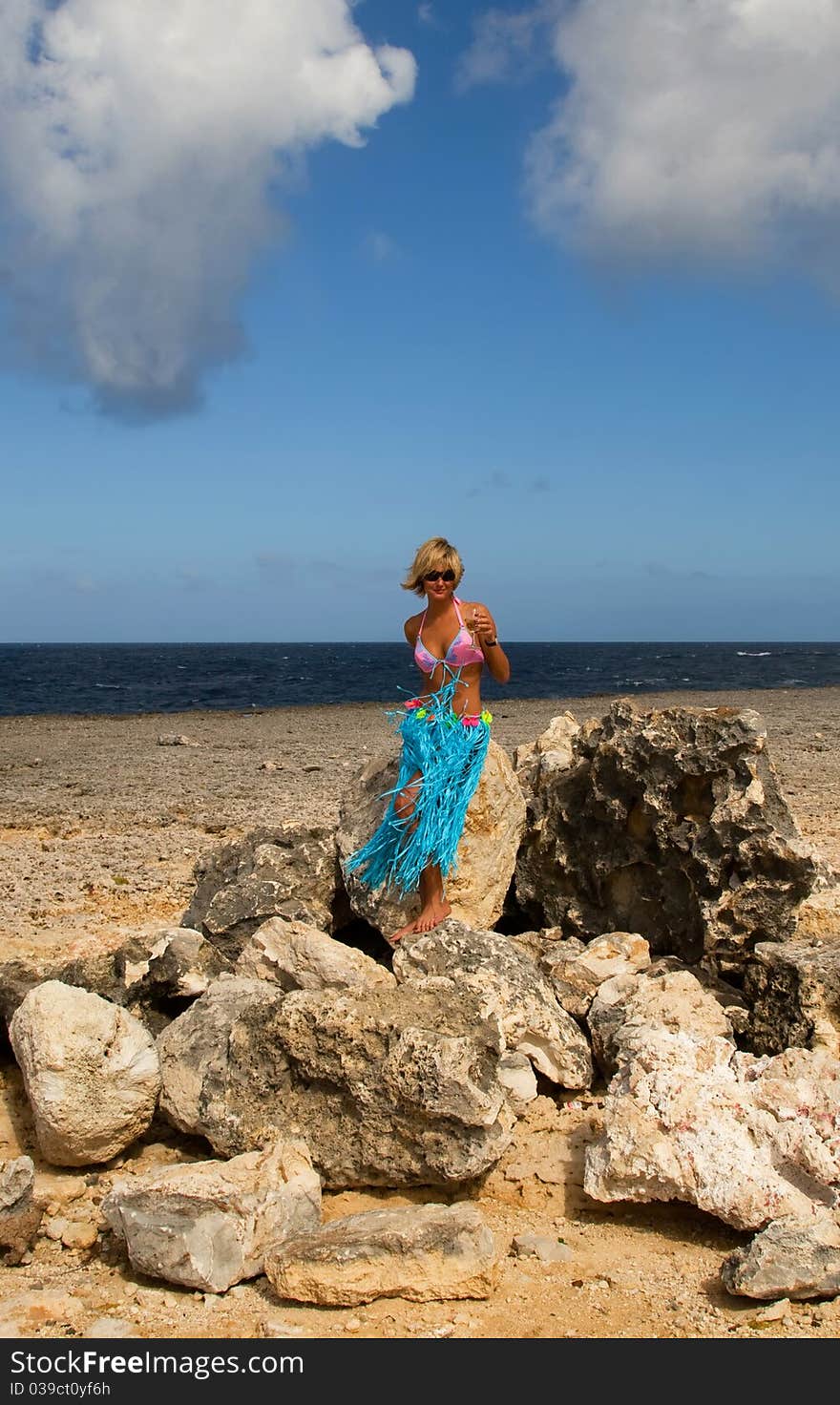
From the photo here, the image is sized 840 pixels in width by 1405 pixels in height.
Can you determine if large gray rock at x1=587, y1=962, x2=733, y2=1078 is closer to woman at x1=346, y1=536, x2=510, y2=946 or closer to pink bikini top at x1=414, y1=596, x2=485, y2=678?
woman at x1=346, y1=536, x2=510, y2=946

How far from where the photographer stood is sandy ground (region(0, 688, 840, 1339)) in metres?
3.32

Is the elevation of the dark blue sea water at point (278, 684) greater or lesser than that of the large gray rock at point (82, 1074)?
greater

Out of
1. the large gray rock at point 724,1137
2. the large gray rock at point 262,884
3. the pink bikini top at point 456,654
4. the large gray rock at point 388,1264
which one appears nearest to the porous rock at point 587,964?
the large gray rock at point 724,1137

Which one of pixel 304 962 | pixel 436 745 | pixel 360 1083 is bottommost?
pixel 360 1083

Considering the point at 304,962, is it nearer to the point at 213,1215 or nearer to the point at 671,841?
the point at 213,1215

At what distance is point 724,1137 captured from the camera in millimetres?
3961

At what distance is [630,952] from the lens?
5.60 m

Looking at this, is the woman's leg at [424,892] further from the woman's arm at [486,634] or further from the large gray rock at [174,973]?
the large gray rock at [174,973]

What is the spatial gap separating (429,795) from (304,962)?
47.2 inches

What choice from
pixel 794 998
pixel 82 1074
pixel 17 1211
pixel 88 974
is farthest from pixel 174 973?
pixel 794 998

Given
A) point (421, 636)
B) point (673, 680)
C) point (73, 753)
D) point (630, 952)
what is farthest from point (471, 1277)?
point (673, 680)

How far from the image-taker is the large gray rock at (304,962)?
16.6 ft

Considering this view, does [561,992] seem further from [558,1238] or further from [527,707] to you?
[527,707]

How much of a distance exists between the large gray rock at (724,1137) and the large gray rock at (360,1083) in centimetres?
50
